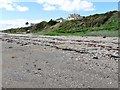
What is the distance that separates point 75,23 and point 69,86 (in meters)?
94.3

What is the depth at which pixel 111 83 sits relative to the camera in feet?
32.1

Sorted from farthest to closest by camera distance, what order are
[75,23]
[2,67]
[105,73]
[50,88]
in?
[75,23], [2,67], [105,73], [50,88]

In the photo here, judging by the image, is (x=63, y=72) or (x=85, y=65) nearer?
(x=63, y=72)

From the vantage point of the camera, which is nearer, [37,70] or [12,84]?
[12,84]

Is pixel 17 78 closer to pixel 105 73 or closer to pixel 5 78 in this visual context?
pixel 5 78

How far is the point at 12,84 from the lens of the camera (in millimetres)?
9414

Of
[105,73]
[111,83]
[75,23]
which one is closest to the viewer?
[111,83]

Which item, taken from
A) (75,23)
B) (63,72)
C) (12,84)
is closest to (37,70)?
(63,72)

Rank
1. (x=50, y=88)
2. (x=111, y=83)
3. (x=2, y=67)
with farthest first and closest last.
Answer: (x=2, y=67) → (x=111, y=83) → (x=50, y=88)

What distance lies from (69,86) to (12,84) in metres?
1.66

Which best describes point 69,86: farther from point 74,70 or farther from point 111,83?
point 74,70

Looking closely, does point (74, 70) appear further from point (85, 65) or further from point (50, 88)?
point (50, 88)

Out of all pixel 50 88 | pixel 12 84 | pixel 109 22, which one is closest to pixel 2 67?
pixel 12 84

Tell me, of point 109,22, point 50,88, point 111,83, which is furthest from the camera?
point 109,22
